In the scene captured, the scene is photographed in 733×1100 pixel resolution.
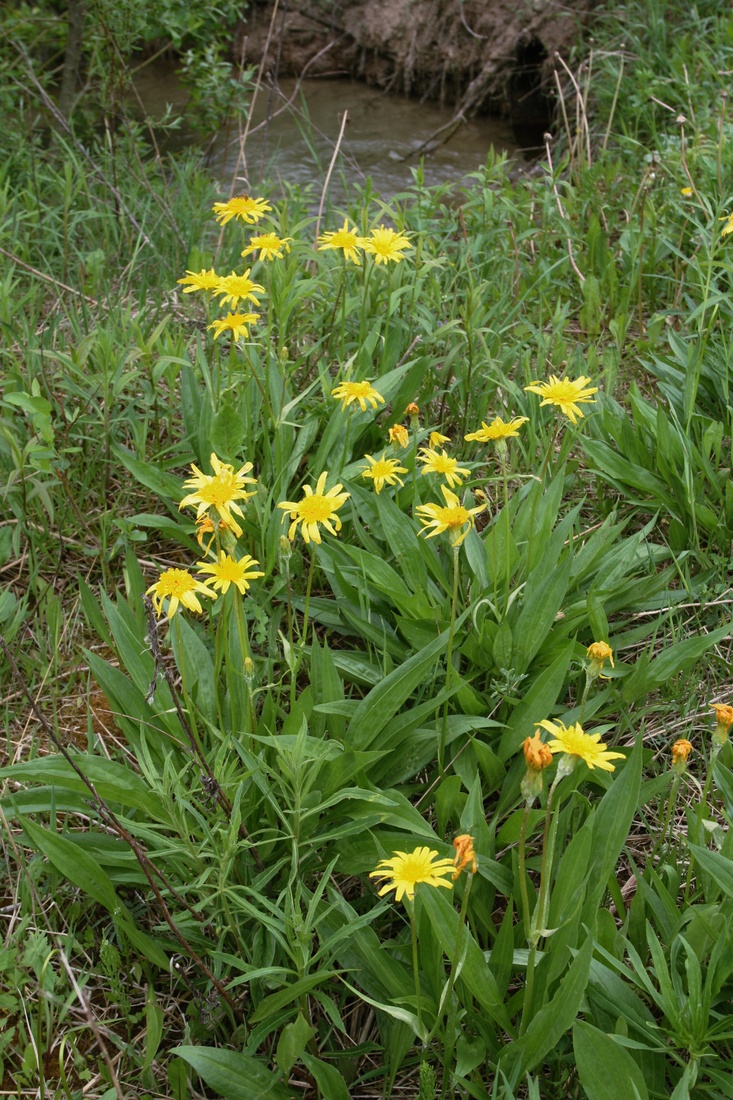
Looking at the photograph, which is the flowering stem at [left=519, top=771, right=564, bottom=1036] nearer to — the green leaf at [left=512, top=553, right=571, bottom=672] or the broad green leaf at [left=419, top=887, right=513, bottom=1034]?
the broad green leaf at [left=419, top=887, right=513, bottom=1034]

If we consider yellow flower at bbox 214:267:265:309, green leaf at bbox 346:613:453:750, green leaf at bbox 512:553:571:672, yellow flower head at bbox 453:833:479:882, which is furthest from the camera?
yellow flower at bbox 214:267:265:309

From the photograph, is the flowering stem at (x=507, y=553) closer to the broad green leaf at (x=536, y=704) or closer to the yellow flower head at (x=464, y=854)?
the broad green leaf at (x=536, y=704)

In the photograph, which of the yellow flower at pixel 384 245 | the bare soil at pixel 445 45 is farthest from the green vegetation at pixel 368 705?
the bare soil at pixel 445 45

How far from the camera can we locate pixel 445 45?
768 cm

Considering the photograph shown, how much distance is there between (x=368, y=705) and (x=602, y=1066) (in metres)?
0.71

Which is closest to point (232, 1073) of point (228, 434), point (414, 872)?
→ point (414, 872)

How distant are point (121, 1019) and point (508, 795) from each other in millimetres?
778

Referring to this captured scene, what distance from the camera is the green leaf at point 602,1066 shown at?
4.29 ft

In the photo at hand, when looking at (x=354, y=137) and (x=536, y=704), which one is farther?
(x=354, y=137)

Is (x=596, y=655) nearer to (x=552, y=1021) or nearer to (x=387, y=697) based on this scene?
(x=387, y=697)

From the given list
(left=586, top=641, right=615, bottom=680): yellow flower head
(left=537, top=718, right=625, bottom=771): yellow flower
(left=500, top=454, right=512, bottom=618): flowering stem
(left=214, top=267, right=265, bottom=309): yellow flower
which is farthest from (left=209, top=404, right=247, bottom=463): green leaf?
(left=537, top=718, right=625, bottom=771): yellow flower

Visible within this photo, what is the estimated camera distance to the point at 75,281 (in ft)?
12.4

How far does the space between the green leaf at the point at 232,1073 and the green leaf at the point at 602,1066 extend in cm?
46

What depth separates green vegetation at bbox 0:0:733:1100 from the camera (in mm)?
1456
